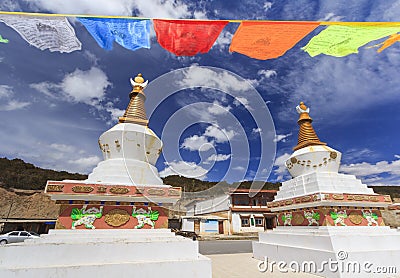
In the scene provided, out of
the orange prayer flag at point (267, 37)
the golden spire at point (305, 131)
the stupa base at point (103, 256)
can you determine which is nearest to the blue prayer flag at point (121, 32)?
the orange prayer flag at point (267, 37)

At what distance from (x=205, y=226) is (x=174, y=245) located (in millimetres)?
26173

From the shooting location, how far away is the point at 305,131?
465 inches

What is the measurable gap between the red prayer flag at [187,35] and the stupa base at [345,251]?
22.6 ft

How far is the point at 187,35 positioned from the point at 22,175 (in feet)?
170

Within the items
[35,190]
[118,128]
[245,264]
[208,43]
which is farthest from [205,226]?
[35,190]

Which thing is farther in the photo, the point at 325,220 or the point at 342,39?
the point at 325,220

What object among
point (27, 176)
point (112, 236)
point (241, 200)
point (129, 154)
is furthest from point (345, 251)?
point (27, 176)

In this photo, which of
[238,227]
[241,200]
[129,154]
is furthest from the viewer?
[241,200]

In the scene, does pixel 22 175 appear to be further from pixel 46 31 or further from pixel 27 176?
pixel 46 31

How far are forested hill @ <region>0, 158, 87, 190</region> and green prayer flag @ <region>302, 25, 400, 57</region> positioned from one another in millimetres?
50845

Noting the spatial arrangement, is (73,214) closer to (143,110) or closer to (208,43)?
(143,110)

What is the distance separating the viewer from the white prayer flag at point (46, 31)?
18.4ft

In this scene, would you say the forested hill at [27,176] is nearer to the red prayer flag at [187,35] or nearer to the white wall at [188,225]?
the white wall at [188,225]

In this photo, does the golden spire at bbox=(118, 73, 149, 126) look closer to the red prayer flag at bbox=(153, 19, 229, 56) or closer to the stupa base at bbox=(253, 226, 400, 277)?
the red prayer flag at bbox=(153, 19, 229, 56)
